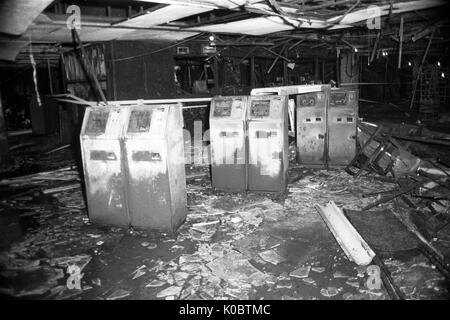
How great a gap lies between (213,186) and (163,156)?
7.33ft

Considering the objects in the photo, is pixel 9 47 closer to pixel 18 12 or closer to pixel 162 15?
pixel 18 12

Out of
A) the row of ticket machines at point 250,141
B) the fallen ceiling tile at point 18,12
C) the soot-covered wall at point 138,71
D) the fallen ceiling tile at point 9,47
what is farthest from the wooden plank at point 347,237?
the fallen ceiling tile at point 9,47

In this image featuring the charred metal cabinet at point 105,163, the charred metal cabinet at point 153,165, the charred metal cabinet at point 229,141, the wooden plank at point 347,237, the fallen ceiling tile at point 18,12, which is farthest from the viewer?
the charred metal cabinet at point 229,141

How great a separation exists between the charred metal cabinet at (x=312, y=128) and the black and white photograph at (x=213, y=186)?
3cm

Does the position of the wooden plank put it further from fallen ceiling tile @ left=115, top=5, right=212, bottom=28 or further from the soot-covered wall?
the soot-covered wall

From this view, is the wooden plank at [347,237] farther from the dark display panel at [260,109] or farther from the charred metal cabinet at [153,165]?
the charred metal cabinet at [153,165]

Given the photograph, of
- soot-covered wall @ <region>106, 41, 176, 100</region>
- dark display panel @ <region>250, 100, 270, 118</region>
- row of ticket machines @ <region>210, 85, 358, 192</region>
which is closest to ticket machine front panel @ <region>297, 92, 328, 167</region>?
row of ticket machines @ <region>210, 85, 358, 192</region>

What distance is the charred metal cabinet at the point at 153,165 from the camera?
4.19m

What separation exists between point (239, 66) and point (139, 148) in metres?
8.09

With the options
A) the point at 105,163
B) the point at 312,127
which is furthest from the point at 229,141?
A: the point at 312,127

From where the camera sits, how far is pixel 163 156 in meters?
4.18

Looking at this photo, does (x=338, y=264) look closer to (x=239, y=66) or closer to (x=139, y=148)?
(x=139, y=148)

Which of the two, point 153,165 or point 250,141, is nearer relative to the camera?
point 153,165
